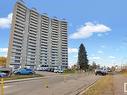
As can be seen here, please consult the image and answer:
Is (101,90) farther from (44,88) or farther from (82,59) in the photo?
(82,59)

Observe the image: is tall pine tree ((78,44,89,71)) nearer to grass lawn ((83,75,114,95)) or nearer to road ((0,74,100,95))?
road ((0,74,100,95))

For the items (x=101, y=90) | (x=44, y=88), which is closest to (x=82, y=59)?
(x=44, y=88)

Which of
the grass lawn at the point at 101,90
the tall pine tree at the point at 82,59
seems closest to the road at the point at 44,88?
the grass lawn at the point at 101,90

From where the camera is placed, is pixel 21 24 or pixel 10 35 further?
pixel 21 24

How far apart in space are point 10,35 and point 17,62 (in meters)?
16.3

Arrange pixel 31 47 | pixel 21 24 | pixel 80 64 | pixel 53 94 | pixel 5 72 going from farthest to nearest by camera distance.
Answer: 1. pixel 31 47
2. pixel 21 24
3. pixel 80 64
4. pixel 5 72
5. pixel 53 94

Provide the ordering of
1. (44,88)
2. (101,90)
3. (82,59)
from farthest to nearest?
(82,59), (44,88), (101,90)

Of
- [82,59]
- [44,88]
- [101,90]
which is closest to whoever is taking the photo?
[101,90]

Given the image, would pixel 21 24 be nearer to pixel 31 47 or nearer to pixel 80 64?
pixel 31 47

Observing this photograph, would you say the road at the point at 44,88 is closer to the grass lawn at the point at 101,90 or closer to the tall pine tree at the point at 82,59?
the grass lawn at the point at 101,90

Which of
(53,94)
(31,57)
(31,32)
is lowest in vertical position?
(53,94)

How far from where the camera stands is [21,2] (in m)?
182

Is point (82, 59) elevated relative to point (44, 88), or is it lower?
elevated

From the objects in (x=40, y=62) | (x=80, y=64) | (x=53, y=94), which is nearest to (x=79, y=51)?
(x=80, y=64)
